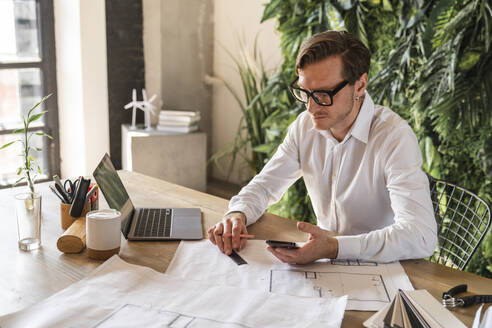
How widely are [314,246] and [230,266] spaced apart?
0.23 m

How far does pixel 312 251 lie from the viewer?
1339 millimetres

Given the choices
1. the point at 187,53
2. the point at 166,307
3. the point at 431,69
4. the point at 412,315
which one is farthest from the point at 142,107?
the point at 412,315

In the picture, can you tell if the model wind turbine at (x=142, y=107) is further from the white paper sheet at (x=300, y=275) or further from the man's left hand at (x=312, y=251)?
the man's left hand at (x=312, y=251)

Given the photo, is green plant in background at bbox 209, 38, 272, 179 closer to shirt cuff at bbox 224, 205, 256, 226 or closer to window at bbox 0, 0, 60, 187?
window at bbox 0, 0, 60, 187

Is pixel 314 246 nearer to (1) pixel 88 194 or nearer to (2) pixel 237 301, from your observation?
(2) pixel 237 301

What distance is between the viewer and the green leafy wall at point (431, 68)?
2.41 meters

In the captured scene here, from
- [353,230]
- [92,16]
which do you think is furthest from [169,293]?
[92,16]

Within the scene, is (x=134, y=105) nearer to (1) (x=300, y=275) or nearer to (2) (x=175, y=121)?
(2) (x=175, y=121)

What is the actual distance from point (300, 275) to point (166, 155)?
7.90 ft

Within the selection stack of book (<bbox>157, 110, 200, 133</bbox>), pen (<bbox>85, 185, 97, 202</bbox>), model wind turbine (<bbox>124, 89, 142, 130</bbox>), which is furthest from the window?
pen (<bbox>85, 185, 97, 202</bbox>)

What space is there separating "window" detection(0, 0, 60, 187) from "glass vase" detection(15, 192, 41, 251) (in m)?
2.33

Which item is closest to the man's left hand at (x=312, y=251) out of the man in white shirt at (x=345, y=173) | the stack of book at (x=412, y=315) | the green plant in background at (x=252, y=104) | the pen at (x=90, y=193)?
the man in white shirt at (x=345, y=173)

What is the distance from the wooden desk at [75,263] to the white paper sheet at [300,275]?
0.05 metres

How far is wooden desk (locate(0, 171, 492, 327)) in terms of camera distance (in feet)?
3.81
